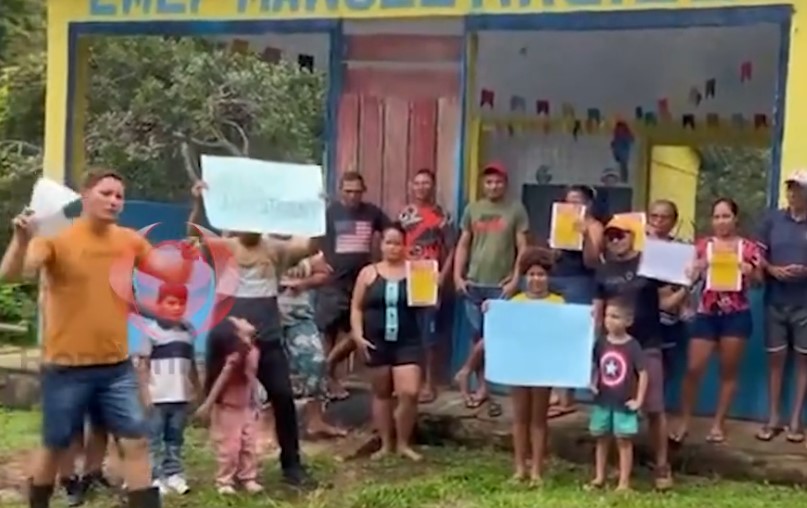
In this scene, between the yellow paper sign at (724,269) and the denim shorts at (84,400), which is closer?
the denim shorts at (84,400)

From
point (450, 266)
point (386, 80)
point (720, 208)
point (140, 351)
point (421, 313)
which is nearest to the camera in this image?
point (140, 351)

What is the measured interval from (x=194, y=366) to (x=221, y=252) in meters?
0.64

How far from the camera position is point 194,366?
320 inches

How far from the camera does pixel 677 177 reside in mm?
13766

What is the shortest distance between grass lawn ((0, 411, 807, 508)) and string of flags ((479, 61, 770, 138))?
457cm

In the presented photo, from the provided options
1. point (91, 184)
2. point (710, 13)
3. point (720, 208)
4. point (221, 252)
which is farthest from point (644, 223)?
point (91, 184)

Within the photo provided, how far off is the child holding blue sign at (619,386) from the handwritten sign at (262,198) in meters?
1.60

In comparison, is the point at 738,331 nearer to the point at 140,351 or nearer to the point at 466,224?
the point at 466,224

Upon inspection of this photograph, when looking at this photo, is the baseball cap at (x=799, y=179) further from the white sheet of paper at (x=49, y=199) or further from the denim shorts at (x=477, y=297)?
the white sheet of paper at (x=49, y=199)

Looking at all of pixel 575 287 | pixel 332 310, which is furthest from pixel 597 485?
pixel 332 310

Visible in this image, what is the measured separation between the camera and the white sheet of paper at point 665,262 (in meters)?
8.20

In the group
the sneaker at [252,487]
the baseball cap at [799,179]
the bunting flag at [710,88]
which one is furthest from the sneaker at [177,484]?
the bunting flag at [710,88]

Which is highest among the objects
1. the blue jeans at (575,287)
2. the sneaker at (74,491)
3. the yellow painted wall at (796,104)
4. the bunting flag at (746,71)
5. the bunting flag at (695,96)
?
the bunting flag at (746,71)

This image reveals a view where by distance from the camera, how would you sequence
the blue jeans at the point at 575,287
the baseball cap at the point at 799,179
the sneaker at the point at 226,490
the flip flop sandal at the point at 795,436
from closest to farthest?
the sneaker at the point at 226,490, the baseball cap at the point at 799,179, the flip flop sandal at the point at 795,436, the blue jeans at the point at 575,287
